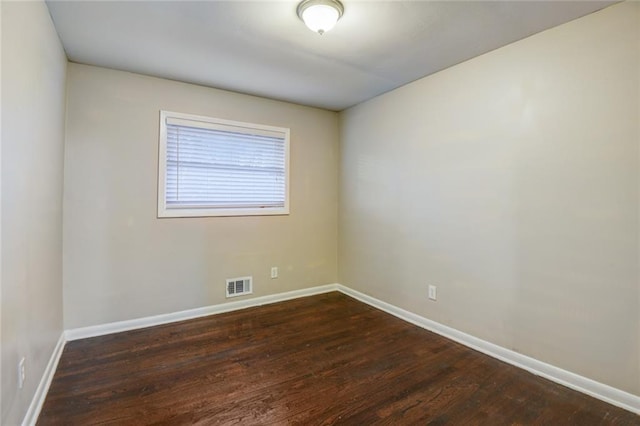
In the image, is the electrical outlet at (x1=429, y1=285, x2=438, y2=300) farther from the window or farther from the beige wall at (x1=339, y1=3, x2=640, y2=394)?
the window

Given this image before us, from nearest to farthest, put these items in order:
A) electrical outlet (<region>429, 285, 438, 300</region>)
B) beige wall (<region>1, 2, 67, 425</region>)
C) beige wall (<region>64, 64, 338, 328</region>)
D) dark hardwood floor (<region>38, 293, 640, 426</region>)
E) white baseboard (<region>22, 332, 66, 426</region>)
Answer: beige wall (<region>1, 2, 67, 425</region>), white baseboard (<region>22, 332, 66, 426</region>), dark hardwood floor (<region>38, 293, 640, 426</region>), beige wall (<region>64, 64, 338, 328</region>), electrical outlet (<region>429, 285, 438, 300</region>)

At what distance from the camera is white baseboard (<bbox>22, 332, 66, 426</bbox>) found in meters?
1.68

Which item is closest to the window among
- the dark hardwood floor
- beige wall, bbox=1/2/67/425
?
beige wall, bbox=1/2/67/425

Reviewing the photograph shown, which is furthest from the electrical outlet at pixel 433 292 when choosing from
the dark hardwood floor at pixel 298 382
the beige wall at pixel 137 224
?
the beige wall at pixel 137 224

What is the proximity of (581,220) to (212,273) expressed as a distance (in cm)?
320

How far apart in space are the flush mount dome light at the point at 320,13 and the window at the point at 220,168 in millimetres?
1747

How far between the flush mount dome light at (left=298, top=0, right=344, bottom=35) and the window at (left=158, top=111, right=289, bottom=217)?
1.75 meters

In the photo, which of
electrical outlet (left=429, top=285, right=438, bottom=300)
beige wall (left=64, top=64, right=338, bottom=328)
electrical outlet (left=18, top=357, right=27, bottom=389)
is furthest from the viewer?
electrical outlet (left=429, top=285, right=438, bottom=300)

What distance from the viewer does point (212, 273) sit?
11.2ft

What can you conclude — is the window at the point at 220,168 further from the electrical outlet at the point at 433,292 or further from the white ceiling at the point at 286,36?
the electrical outlet at the point at 433,292

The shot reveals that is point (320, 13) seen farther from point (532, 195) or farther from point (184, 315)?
point (184, 315)

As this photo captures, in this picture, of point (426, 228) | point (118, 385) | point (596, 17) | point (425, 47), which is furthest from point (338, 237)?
point (596, 17)

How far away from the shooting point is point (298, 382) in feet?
7.08

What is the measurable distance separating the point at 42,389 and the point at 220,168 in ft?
7.38
